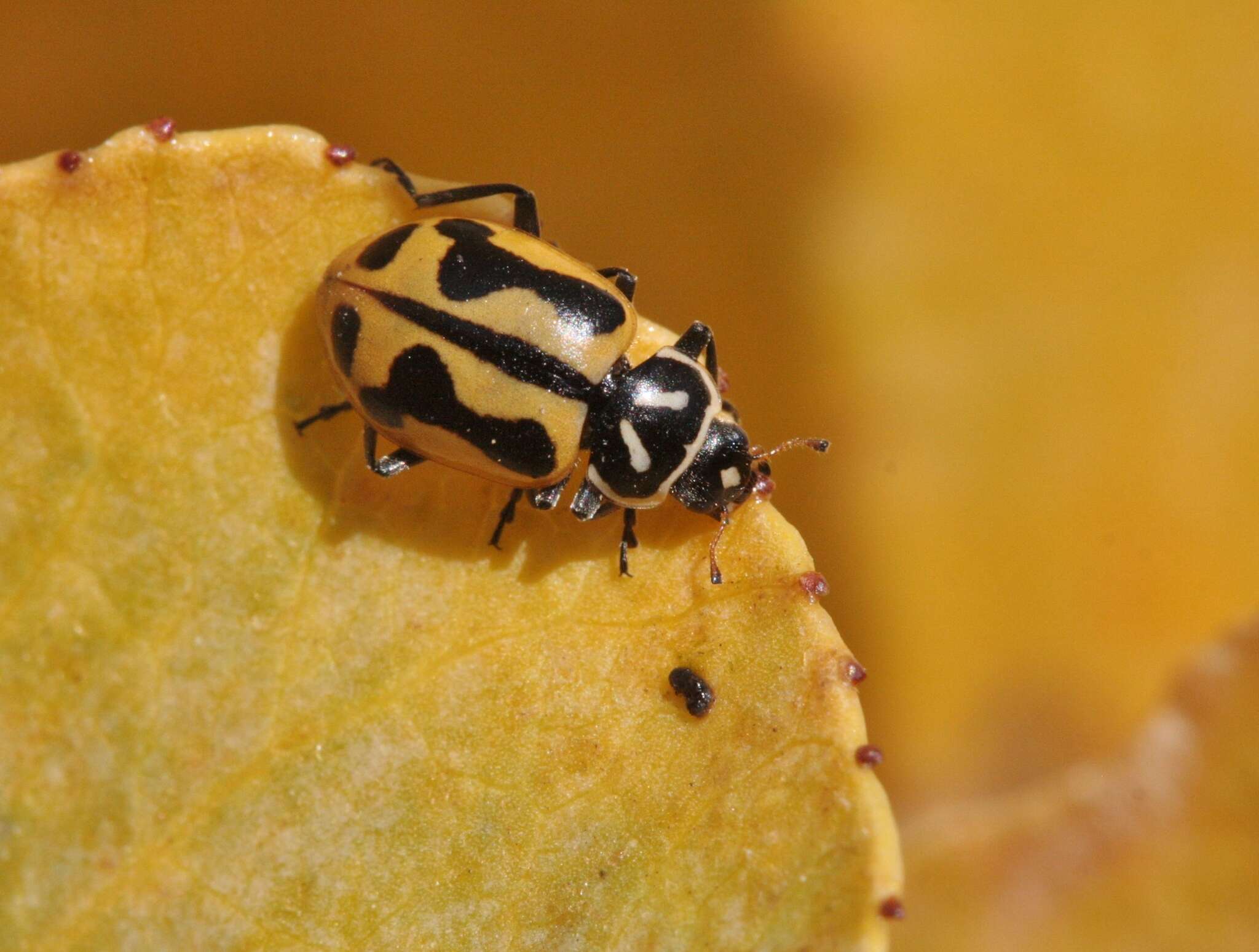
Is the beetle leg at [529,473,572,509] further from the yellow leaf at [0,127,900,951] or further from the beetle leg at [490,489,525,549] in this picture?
the yellow leaf at [0,127,900,951]

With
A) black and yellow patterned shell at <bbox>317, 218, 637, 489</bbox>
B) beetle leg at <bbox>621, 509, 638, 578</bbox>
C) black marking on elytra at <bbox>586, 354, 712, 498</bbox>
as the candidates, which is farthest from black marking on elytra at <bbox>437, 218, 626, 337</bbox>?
beetle leg at <bbox>621, 509, 638, 578</bbox>

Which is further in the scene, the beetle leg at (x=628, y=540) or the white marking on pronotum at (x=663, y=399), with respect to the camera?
the white marking on pronotum at (x=663, y=399)

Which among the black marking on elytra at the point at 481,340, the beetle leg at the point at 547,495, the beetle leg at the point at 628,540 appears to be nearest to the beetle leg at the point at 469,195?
the black marking on elytra at the point at 481,340

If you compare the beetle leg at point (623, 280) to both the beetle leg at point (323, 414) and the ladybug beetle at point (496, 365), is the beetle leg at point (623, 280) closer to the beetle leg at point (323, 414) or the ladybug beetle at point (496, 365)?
the ladybug beetle at point (496, 365)

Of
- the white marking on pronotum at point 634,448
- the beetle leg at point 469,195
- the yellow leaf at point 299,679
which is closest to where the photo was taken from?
the yellow leaf at point 299,679

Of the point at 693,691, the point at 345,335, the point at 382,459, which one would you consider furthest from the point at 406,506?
the point at 693,691

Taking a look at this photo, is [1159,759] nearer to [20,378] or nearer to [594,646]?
[594,646]
